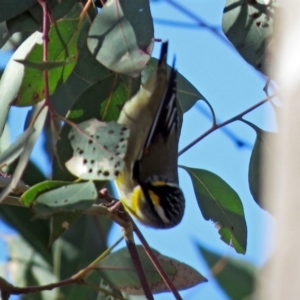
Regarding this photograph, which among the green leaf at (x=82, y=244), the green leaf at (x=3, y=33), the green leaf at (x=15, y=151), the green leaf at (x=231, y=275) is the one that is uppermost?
the green leaf at (x=3, y=33)

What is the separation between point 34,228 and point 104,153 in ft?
3.62

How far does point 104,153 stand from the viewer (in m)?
1.16

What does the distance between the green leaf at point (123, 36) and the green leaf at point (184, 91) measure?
255 millimetres

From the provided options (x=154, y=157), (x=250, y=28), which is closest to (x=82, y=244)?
(x=154, y=157)

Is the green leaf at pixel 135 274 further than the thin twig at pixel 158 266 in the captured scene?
Yes

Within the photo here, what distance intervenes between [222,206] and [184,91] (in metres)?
0.30

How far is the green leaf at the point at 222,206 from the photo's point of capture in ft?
5.20

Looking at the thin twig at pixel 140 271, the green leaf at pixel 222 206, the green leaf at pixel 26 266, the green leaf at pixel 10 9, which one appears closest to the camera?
the thin twig at pixel 140 271

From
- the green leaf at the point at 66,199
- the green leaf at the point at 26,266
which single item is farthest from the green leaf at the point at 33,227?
the green leaf at the point at 66,199

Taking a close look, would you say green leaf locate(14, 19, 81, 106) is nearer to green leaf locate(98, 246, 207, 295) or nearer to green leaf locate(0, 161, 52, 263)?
green leaf locate(98, 246, 207, 295)

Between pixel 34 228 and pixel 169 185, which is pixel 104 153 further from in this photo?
pixel 34 228

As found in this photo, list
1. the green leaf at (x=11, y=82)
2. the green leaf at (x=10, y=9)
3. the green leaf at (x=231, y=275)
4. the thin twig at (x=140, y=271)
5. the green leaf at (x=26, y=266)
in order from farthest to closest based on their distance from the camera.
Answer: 1. the green leaf at (x=26, y=266)
2. the green leaf at (x=231, y=275)
3. the green leaf at (x=10, y=9)
4. the green leaf at (x=11, y=82)
5. the thin twig at (x=140, y=271)

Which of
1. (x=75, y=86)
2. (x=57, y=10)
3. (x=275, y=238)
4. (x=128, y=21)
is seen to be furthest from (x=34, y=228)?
(x=275, y=238)

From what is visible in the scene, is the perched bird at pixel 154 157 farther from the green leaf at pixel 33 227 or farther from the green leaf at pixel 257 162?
the green leaf at pixel 33 227
